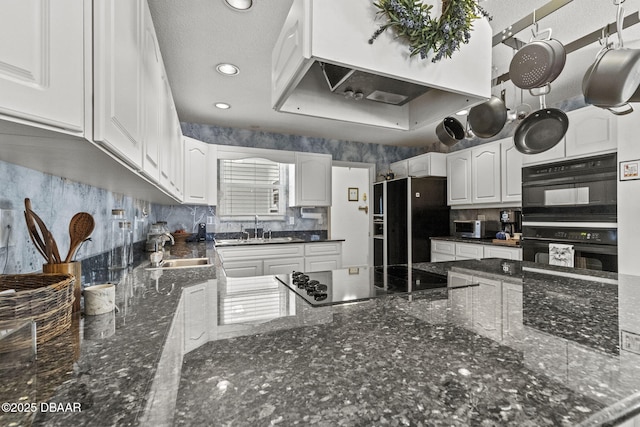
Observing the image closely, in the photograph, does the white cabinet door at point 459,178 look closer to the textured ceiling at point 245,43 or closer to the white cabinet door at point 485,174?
the white cabinet door at point 485,174

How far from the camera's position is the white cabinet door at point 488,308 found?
0.73 metres

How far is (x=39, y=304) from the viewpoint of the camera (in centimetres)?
66

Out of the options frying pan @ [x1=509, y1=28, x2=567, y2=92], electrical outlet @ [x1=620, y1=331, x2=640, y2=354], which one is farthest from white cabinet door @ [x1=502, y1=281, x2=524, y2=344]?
frying pan @ [x1=509, y1=28, x2=567, y2=92]

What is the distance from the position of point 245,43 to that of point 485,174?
3131mm

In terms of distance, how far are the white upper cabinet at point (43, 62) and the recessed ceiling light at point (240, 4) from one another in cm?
132

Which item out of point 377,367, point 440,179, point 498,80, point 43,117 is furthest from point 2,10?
point 440,179

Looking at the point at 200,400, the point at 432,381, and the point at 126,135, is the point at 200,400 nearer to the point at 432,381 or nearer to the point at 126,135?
the point at 432,381

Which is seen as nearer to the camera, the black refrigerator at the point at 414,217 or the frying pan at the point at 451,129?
the frying pan at the point at 451,129

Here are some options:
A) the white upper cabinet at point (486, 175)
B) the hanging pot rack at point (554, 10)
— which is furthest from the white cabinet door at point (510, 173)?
the hanging pot rack at point (554, 10)

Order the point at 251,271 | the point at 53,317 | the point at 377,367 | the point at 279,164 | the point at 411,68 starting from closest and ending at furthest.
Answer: the point at 377,367
the point at 53,317
the point at 411,68
the point at 251,271
the point at 279,164

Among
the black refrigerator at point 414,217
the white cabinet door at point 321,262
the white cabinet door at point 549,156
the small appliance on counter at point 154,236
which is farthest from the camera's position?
the black refrigerator at point 414,217

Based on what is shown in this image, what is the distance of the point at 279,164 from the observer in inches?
168

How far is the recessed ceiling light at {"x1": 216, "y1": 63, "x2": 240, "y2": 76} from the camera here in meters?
2.44

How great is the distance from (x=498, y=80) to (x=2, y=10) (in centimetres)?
241
